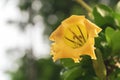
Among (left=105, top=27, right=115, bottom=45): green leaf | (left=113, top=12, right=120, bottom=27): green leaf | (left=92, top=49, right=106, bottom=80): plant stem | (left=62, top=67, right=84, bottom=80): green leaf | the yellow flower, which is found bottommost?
(left=62, top=67, right=84, bottom=80): green leaf

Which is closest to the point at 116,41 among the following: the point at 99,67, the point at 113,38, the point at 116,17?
the point at 113,38

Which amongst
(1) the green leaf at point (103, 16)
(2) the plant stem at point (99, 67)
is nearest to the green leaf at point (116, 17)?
(1) the green leaf at point (103, 16)

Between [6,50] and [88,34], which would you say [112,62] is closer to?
[88,34]

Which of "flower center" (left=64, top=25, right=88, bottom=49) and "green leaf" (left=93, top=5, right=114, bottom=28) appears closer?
"flower center" (left=64, top=25, right=88, bottom=49)

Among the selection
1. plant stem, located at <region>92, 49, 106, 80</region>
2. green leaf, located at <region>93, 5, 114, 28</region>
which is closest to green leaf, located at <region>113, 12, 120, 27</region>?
green leaf, located at <region>93, 5, 114, 28</region>

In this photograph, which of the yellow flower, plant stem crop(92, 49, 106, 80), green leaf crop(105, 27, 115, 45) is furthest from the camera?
green leaf crop(105, 27, 115, 45)

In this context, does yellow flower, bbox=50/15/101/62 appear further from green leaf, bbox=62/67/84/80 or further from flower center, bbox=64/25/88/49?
green leaf, bbox=62/67/84/80

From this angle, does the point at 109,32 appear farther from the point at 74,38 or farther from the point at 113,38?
the point at 74,38

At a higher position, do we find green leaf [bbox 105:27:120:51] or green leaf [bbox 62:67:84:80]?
green leaf [bbox 105:27:120:51]

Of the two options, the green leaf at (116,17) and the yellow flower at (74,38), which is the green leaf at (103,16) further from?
the yellow flower at (74,38)

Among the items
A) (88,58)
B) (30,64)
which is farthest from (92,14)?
(30,64)
